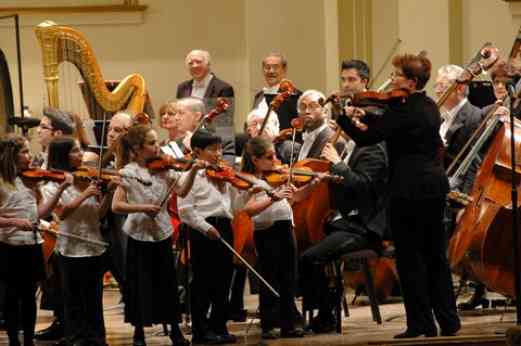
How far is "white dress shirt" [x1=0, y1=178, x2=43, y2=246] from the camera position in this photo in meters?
7.17

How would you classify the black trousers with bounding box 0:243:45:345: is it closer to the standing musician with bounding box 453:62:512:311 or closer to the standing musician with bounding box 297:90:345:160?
the standing musician with bounding box 297:90:345:160

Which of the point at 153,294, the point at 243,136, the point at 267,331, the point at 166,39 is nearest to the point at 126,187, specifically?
the point at 153,294

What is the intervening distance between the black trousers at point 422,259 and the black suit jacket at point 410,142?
69 mm

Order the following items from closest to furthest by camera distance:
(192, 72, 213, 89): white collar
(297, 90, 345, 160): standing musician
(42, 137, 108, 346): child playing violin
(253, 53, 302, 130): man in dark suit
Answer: (42, 137, 108, 346): child playing violin < (297, 90, 345, 160): standing musician < (253, 53, 302, 130): man in dark suit < (192, 72, 213, 89): white collar

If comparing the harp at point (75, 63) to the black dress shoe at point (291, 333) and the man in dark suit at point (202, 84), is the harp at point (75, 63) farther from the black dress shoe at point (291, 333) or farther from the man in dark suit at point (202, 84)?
the black dress shoe at point (291, 333)

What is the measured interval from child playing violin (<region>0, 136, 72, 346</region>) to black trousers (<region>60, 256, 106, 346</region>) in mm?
161

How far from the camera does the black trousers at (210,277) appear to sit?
291 inches

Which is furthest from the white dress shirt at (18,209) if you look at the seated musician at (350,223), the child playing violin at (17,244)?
the seated musician at (350,223)

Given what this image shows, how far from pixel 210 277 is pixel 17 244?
39.2 inches

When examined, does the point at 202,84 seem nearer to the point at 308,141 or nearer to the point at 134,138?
the point at 308,141

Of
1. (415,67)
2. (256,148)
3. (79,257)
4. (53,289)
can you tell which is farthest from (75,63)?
(415,67)

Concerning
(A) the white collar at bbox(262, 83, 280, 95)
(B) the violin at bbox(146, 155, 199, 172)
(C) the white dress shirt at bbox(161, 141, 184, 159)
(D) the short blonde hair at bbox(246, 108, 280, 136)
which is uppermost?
(A) the white collar at bbox(262, 83, 280, 95)

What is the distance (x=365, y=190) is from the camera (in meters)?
7.54

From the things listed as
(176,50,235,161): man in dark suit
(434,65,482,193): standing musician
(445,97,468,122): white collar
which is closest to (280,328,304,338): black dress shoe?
(434,65,482,193): standing musician
